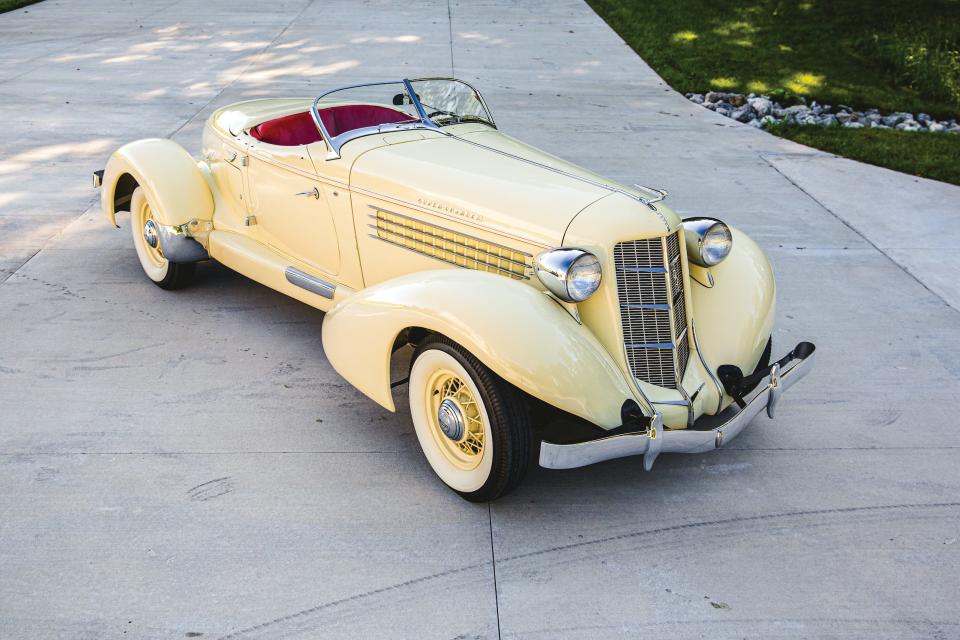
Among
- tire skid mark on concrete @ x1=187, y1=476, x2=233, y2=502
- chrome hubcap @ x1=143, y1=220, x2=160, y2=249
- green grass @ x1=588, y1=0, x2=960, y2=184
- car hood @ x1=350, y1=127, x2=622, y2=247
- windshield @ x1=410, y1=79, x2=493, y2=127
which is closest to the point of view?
tire skid mark on concrete @ x1=187, y1=476, x2=233, y2=502

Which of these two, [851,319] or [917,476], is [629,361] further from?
[851,319]

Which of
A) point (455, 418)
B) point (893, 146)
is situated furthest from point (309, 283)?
point (893, 146)

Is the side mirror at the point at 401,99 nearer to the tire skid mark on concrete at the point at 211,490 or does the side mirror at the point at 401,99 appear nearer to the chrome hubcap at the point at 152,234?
the chrome hubcap at the point at 152,234

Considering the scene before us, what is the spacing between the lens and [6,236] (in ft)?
20.3

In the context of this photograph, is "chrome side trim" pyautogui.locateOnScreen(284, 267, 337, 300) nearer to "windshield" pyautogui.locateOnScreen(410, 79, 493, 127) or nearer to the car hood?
the car hood

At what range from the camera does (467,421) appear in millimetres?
3510

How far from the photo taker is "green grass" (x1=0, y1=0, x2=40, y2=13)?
14.7 meters

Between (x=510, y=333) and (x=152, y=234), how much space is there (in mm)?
3185

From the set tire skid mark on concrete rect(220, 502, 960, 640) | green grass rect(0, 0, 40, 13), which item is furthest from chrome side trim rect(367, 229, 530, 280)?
green grass rect(0, 0, 40, 13)

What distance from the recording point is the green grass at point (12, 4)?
14721mm

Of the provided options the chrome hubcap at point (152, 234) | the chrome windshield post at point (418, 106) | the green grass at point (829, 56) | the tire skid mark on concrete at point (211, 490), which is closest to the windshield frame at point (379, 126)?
the chrome windshield post at point (418, 106)

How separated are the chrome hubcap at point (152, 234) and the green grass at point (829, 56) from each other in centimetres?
691

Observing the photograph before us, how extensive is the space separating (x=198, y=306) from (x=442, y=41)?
8881mm

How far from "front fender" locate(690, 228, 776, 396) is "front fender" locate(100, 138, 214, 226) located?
122 inches
